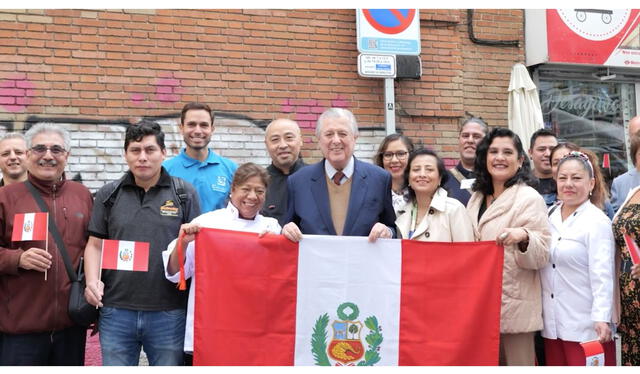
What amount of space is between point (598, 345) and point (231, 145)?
5.53 metres

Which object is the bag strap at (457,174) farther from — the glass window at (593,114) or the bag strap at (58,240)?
the glass window at (593,114)

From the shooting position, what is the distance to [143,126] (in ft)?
13.9

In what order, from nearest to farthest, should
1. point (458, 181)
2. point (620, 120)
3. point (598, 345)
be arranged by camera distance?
point (598, 345)
point (458, 181)
point (620, 120)

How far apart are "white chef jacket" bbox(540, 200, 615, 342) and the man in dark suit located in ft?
3.54

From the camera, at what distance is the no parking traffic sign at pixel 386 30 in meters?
8.84

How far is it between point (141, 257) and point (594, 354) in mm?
2773

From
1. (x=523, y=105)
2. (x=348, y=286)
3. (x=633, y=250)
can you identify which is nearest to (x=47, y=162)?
(x=348, y=286)

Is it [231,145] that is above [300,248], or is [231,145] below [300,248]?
above

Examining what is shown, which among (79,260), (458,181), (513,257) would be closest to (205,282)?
(79,260)

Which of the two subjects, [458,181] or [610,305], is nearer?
[610,305]

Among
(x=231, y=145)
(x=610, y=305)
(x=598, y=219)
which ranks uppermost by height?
(x=231, y=145)

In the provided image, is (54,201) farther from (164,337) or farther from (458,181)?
(458,181)

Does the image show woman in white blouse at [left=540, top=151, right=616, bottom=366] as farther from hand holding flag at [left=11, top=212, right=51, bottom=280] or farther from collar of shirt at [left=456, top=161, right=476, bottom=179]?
hand holding flag at [left=11, top=212, right=51, bottom=280]

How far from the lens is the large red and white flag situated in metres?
4.19
